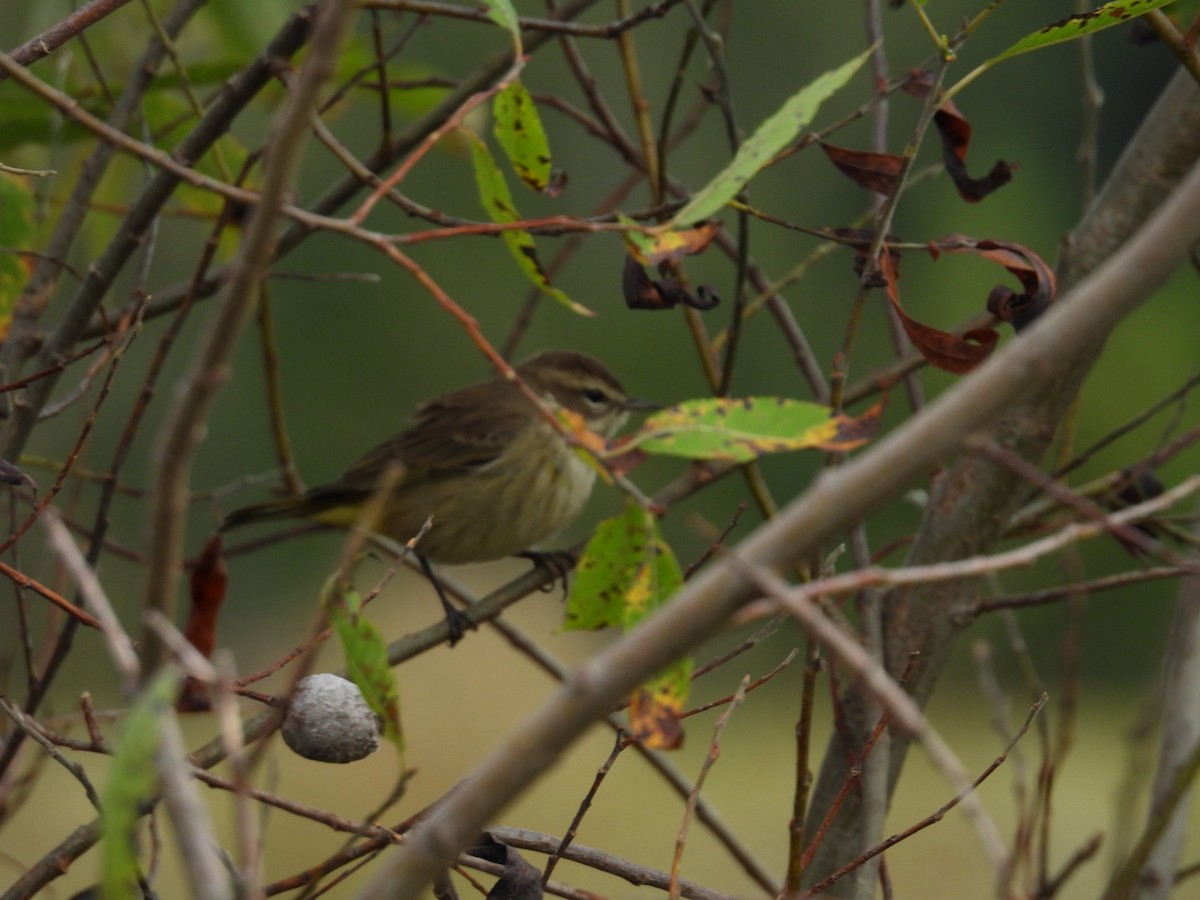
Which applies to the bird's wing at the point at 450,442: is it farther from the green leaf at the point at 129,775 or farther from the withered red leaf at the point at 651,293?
the green leaf at the point at 129,775

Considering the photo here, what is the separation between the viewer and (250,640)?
16.0 metres

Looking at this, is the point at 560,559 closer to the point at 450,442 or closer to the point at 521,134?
the point at 450,442

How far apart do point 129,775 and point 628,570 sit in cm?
39

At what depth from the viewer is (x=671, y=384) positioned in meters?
14.6

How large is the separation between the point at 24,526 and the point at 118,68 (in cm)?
161

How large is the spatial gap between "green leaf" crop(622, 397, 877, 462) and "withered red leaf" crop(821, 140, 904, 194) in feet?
1.80

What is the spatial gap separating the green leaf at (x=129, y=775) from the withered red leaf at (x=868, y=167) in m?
0.99

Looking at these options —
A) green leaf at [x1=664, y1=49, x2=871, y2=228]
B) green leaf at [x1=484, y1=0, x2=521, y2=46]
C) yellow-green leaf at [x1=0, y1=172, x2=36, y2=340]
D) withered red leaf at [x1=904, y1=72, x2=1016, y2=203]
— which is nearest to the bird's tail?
yellow-green leaf at [x1=0, y1=172, x2=36, y2=340]

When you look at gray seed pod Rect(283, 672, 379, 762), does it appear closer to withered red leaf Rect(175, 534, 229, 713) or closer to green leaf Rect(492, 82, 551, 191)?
withered red leaf Rect(175, 534, 229, 713)

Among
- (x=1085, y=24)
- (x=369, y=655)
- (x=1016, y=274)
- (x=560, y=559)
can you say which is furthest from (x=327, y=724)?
(x=560, y=559)

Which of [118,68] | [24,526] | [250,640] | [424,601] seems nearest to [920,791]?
[424,601]

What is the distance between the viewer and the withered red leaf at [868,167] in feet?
4.65

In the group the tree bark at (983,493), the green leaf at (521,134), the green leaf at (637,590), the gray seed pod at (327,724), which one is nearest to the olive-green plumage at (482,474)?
the tree bark at (983,493)

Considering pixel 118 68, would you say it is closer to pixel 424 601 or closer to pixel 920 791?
pixel 424 601
